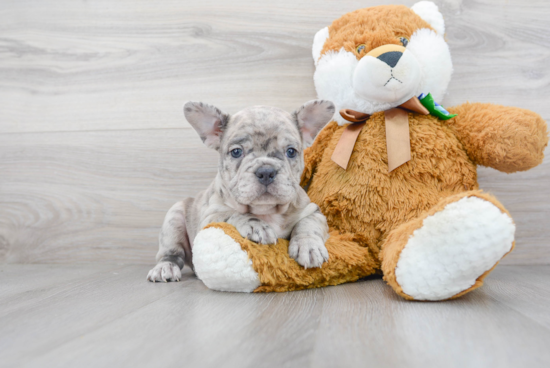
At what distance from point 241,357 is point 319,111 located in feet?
3.80

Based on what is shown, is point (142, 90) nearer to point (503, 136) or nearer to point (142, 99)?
point (142, 99)

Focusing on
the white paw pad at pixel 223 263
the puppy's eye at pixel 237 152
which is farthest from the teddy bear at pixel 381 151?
the puppy's eye at pixel 237 152

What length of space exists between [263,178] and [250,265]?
0.32 meters

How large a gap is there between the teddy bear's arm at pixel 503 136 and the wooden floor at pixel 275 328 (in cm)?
49

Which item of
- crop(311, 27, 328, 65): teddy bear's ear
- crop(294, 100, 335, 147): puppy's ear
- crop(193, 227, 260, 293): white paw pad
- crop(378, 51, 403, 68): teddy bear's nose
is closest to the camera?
crop(193, 227, 260, 293): white paw pad

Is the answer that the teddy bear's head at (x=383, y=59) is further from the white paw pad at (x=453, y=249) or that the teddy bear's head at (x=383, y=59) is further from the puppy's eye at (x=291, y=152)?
the white paw pad at (x=453, y=249)

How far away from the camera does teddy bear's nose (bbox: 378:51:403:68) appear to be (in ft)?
5.30

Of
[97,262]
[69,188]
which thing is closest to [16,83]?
[69,188]

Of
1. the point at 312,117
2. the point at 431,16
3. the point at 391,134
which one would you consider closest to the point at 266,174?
the point at 312,117

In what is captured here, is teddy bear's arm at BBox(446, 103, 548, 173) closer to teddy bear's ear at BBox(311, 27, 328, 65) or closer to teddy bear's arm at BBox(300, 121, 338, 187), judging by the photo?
teddy bear's arm at BBox(300, 121, 338, 187)

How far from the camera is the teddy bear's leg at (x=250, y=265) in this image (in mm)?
1398

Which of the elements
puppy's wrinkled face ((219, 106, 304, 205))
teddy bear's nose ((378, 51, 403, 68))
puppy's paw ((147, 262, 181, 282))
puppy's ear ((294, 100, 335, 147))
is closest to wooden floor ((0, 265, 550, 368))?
puppy's paw ((147, 262, 181, 282))

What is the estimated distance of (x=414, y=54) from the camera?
1.74 meters

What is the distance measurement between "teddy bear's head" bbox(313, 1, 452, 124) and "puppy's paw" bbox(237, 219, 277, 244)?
681 millimetres
